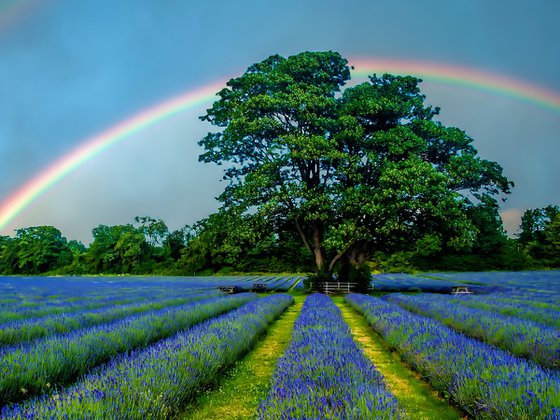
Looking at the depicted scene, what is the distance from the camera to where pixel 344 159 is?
1923 centimetres

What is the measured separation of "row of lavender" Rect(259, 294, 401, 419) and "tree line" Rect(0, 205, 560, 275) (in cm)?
3215

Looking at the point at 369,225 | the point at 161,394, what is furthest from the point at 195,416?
the point at 369,225

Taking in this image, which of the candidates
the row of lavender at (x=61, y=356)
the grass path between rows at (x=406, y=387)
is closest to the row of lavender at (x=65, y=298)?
the row of lavender at (x=61, y=356)

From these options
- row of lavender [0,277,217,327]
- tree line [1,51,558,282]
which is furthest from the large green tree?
row of lavender [0,277,217,327]

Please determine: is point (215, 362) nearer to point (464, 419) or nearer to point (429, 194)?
point (464, 419)

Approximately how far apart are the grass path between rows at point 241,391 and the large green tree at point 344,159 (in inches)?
467

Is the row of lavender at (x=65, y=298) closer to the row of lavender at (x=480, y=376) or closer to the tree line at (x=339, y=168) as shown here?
the tree line at (x=339, y=168)

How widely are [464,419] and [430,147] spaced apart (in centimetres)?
1986

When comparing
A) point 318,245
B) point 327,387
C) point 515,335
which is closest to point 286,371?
point 327,387

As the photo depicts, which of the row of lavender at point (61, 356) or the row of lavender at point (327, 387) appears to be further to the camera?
the row of lavender at point (61, 356)

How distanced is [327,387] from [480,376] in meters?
1.59

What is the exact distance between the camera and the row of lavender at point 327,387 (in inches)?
103

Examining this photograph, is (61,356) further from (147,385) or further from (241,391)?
(241,391)

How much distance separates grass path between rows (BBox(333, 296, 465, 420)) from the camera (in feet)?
12.4
